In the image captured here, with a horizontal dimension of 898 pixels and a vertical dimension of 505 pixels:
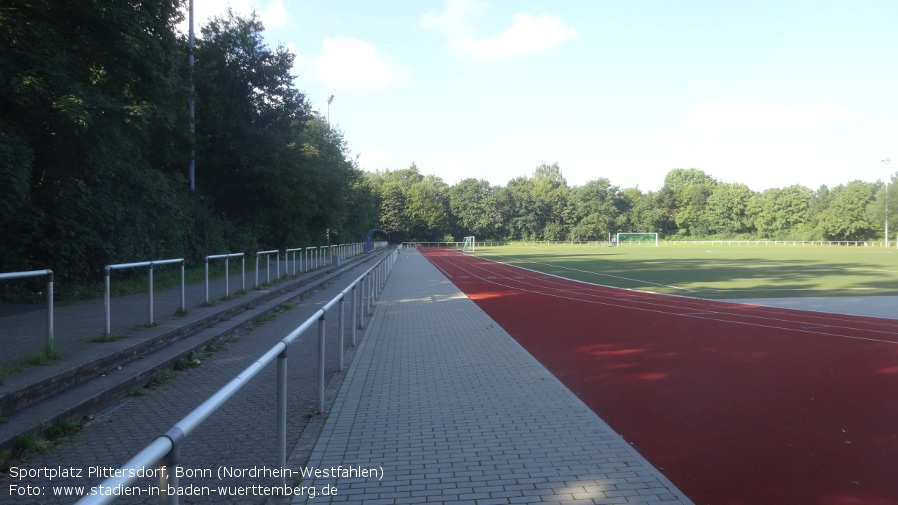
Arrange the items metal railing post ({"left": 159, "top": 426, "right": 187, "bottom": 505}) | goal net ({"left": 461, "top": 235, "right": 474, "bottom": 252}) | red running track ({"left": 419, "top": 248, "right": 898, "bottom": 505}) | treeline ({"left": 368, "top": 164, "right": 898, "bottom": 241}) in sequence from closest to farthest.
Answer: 1. metal railing post ({"left": 159, "top": 426, "right": 187, "bottom": 505})
2. red running track ({"left": 419, "top": 248, "right": 898, "bottom": 505})
3. goal net ({"left": 461, "top": 235, "right": 474, "bottom": 252})
4. treeline ({"left": 368, "top": 164, "right": 898, "bottom": 241})

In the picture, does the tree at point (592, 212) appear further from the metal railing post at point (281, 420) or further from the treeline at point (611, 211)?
the metal railing post at point (281, 420)

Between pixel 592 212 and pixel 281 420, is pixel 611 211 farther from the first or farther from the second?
pixel 281 420

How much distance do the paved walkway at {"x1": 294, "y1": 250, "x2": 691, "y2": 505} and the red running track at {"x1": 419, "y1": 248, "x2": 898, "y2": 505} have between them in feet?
1.10

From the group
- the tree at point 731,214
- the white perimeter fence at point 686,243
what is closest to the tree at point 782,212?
the tree at point 731,214

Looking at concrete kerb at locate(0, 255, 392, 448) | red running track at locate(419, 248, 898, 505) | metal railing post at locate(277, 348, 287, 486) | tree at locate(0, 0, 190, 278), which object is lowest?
red running track at locate(419, 248, 898, 505)

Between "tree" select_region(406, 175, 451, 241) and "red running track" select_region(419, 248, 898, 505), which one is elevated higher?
"tree" select_region(406, 175, 451, 241)

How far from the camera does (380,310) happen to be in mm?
15008

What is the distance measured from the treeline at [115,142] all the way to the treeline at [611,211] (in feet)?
218

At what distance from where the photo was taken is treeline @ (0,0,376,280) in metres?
12.3

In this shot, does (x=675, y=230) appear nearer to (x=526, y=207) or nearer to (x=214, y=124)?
(x=526, y=207)

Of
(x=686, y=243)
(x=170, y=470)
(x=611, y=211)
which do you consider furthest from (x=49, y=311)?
(x=611, y=211)

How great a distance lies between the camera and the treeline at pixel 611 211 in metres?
98.6

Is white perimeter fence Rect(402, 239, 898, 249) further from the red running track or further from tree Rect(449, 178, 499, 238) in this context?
the red running track

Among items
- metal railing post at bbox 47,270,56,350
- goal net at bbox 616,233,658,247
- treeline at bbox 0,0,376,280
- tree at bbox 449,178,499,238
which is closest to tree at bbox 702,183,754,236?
goal net at bbox 616,233,658,247
